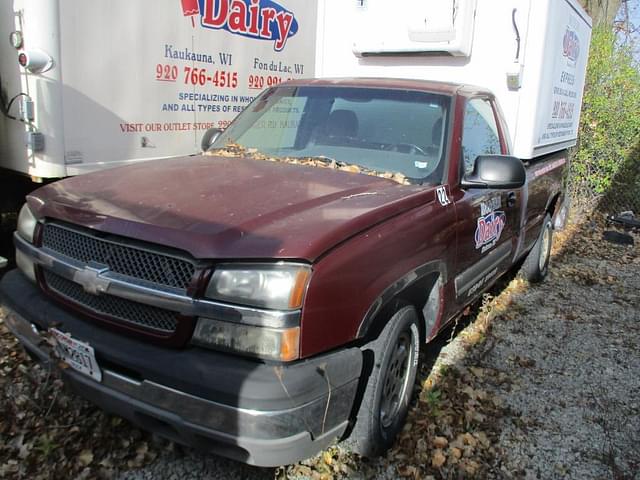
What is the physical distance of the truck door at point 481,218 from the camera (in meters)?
3.43

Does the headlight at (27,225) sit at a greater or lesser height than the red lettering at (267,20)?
lesser

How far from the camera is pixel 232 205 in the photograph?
2479 millimetres

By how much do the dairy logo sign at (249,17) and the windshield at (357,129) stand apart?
1983 mm

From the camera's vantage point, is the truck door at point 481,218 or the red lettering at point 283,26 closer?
the truck door at point 481,218

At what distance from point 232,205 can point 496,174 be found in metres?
1.65

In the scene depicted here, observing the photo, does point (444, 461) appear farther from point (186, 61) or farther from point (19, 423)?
point (186, 61)

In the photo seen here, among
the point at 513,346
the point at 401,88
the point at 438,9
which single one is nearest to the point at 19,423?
the point at 401,88

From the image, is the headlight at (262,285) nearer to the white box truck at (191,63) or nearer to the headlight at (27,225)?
the headlight at (27,225)

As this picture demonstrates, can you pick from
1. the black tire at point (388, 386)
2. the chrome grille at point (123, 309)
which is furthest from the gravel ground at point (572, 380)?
the chrome grille at point (123, 309)

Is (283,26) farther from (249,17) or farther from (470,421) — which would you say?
(470,421)

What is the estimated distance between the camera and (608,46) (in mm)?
9602

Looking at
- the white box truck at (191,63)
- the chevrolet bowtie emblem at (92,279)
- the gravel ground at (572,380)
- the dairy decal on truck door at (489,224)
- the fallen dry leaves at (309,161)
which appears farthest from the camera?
the white box truck at (191,63)

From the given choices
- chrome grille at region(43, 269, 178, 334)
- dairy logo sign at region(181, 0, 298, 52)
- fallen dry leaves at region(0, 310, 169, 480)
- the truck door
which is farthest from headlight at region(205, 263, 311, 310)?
dairy logo sign at region(181, 0, 298, 52)

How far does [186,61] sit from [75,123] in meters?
1.43
